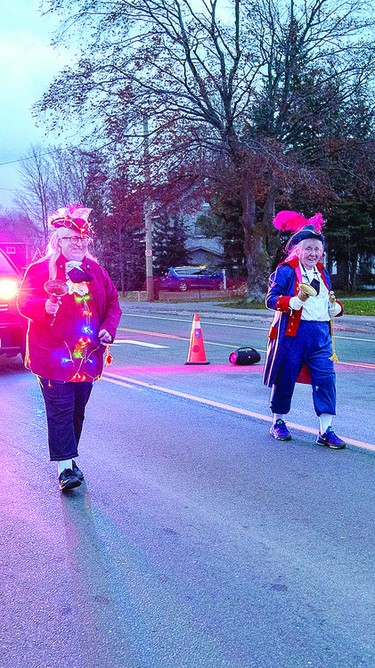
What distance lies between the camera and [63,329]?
489cm

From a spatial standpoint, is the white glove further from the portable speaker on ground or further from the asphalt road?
the portable speaker on ground

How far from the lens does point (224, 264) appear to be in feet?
135

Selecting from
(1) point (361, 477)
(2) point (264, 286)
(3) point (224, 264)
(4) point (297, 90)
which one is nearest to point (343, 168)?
(4) point (297, 90)

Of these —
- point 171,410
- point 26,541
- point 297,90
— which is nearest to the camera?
point 26,541

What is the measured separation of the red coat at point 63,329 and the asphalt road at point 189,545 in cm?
84

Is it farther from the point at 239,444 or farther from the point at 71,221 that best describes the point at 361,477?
the point at 71,221

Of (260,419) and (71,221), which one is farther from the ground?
(71,221)

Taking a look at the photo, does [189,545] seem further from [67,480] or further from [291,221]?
[291,221]

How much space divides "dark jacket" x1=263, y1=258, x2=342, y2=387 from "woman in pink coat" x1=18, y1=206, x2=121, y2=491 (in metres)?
1.55

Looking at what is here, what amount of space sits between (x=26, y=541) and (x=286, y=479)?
190cm

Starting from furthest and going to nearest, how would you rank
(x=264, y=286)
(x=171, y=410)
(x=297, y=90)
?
(x=264, y=286), (x=297, y=90), (x=171, y=410)

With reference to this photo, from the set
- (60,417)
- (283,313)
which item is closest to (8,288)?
(283,313)

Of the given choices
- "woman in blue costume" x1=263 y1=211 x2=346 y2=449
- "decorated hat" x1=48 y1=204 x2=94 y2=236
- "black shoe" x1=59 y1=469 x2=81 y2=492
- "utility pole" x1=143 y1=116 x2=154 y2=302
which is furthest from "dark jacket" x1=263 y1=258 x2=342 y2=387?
"utility pole" x1=143 y1=116 x2=154 y2=302

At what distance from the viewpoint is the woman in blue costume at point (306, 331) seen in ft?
19.4
